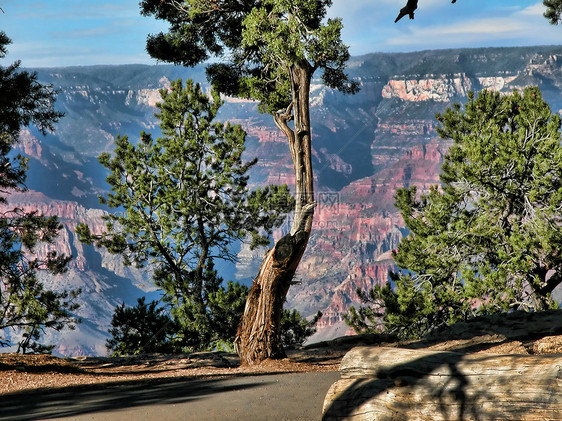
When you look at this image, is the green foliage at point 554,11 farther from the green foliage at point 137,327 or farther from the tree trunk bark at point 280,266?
the green foliage at point 137,327

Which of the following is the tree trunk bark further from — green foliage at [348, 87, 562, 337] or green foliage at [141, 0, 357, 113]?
green foliage at [348, 87, 562, 337]

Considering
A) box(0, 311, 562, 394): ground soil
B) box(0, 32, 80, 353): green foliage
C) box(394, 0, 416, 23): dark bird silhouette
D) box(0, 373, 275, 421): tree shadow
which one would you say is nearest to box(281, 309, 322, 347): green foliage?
box(0, 32, 80, 353): green foliage

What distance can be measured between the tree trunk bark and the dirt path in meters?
2.44

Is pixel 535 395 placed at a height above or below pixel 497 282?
above

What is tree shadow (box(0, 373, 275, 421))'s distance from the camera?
764 centimetres

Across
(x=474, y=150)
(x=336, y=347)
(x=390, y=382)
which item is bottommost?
(x=336, y=347)

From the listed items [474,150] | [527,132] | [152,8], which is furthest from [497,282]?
[152,8]

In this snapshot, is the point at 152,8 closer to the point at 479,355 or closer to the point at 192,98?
the point at 192,98

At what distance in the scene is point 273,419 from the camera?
6801 mm

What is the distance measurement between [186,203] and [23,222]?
702 cm

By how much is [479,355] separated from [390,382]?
0.91 meters

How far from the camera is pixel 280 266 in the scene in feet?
38.4

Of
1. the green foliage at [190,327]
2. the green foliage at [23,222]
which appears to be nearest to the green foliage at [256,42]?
the green foliage at [23,222]

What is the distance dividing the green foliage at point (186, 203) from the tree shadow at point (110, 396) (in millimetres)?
12874
